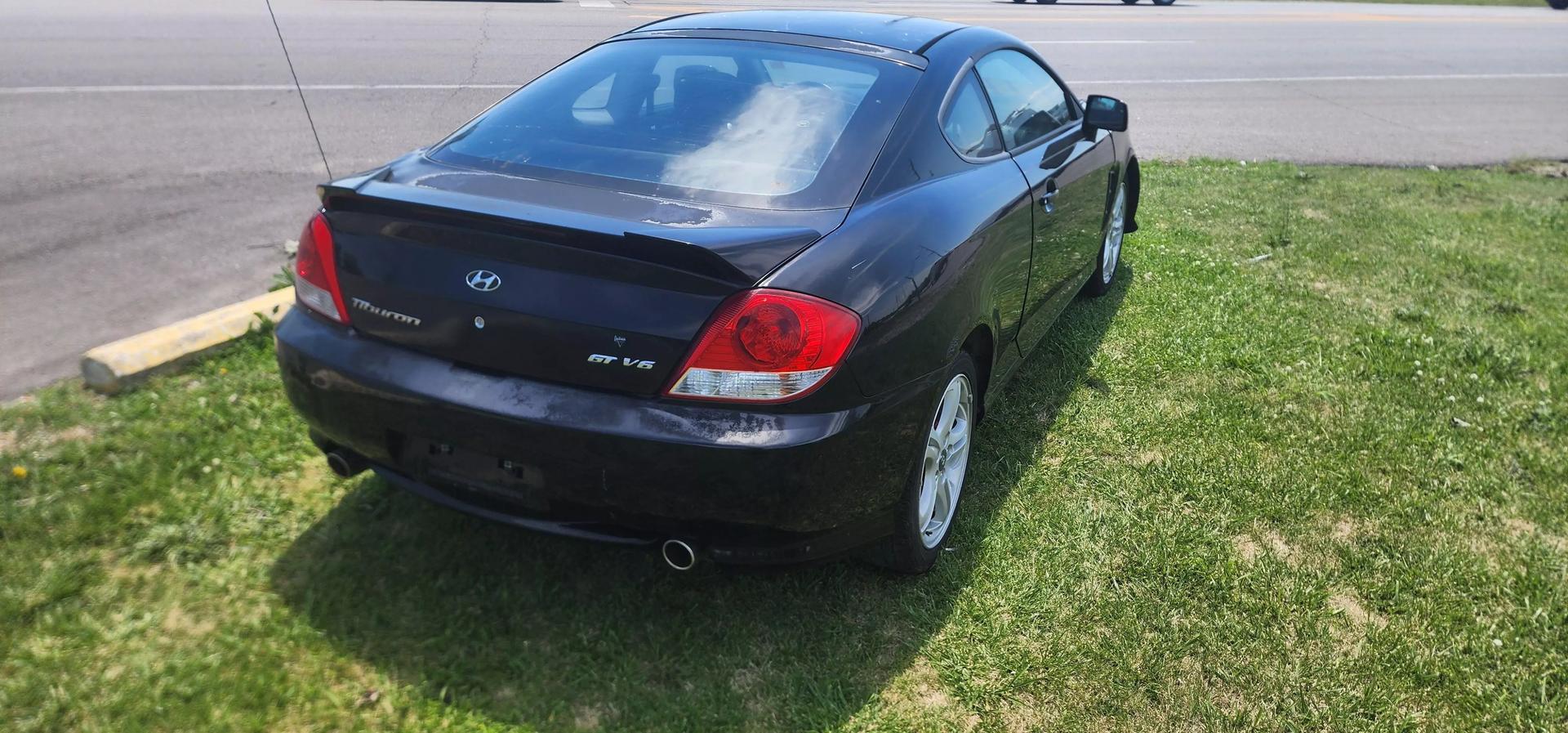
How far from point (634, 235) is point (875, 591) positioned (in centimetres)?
128

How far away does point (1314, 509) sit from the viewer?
3543mm

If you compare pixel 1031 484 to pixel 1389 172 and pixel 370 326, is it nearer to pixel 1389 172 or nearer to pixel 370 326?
pixel 370 326

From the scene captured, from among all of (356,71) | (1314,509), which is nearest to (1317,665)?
(1314,509)

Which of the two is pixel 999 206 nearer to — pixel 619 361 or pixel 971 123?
pixel 971 123

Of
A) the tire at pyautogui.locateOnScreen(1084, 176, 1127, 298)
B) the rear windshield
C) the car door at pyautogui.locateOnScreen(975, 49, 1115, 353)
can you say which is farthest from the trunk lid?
the tire at pyautogui.locateOnScreen(1084, 176, 1127, 298)

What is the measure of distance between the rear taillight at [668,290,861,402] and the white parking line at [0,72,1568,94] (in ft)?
26.1

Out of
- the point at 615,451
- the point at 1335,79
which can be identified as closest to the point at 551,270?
the point at 615,451

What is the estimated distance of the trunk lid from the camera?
233 cm

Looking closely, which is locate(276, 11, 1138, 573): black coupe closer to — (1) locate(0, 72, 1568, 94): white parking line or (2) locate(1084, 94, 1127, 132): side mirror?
(2) locate(1084, 94, 1127, 132): side mirror

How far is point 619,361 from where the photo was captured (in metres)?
2.33

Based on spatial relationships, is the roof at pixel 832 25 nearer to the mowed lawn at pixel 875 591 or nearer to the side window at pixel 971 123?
the side window at pixel 971 123

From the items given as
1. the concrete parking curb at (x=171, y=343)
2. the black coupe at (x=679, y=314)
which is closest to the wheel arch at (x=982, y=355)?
the black coupe at (x=679, y=314)

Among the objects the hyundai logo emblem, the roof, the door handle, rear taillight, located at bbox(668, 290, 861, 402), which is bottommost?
the door handle

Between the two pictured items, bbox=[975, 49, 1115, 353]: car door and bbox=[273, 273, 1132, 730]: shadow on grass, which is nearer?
bbox=[273, 273, 1132, 730]: shadow on grass
